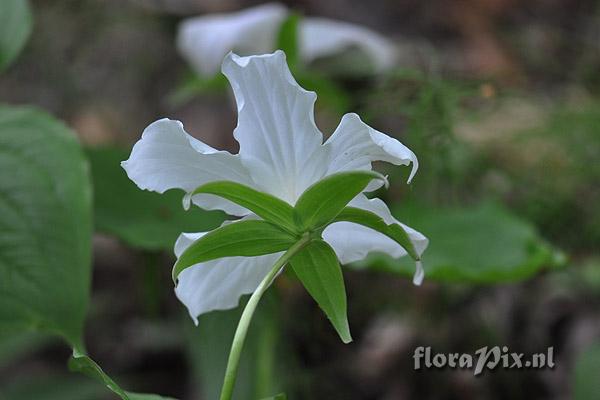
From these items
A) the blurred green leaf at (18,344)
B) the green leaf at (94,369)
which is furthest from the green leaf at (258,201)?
the blurred green leaf at (18,344)

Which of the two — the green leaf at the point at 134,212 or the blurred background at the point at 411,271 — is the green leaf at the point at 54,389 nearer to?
the blurred background at the point at 411,271

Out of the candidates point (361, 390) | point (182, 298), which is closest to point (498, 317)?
point (361, 390)

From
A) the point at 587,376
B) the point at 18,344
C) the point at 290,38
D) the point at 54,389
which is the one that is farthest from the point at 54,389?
the point at 587,376

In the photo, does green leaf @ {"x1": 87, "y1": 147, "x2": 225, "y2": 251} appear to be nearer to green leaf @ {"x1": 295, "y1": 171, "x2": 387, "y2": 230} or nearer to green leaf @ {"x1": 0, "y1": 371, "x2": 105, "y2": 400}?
green leaf @ {"x1": 0, "y1": 371, "x2": 105, "y2": 400}

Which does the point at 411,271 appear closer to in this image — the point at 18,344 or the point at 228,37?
the point at 228,37

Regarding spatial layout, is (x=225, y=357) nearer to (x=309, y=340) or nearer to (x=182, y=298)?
(x=309, y=340)

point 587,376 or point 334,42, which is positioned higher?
point 334,42

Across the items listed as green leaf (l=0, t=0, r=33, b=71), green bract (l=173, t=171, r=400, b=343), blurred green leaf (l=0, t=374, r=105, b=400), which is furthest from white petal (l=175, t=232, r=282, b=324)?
blurred green leaf (l=0, t=374, r=105, b=400)
